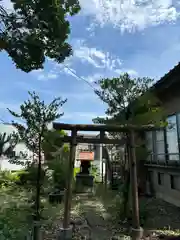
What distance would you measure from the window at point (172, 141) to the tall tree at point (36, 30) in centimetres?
485

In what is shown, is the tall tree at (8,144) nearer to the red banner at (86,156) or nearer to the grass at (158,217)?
the grass at (158,217)

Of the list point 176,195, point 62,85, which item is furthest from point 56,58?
point 62,85

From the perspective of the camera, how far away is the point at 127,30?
782cm

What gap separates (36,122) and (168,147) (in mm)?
5122

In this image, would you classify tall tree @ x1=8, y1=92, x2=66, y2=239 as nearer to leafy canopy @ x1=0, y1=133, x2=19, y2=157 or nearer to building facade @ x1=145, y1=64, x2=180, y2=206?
leafy canopy @ x1=0, y1=133, x2=19, y2=157

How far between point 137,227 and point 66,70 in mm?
6161

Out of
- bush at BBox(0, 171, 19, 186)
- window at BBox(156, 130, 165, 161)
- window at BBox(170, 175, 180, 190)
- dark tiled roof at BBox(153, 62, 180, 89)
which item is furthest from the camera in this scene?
bush at BBox(0, 171, 19, 186)

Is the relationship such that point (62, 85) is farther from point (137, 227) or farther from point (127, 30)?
point (137, 227)

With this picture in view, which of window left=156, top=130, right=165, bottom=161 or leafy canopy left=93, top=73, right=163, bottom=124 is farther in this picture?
window left=156, top=130, right=165, bottom=161

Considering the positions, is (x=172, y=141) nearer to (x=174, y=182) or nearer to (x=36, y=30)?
(x=174, y=182)

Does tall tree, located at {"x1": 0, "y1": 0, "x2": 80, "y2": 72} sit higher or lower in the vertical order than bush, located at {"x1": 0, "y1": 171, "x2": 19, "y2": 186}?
higher

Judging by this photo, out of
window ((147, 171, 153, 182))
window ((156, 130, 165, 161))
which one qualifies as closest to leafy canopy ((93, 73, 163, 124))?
window ((156, 130, 165, 161))

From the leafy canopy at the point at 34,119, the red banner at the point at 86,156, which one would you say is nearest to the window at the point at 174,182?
the red banner at the point at 86,156

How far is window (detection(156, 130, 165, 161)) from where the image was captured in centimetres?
795
